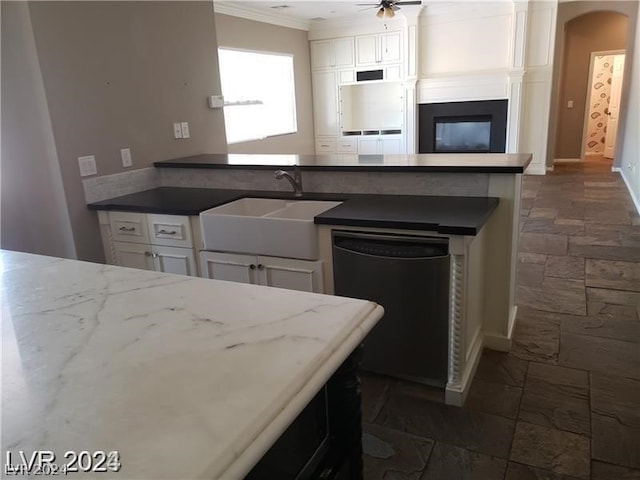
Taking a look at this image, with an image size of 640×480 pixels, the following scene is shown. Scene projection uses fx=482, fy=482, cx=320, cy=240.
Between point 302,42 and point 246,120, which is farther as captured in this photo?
point 302,42

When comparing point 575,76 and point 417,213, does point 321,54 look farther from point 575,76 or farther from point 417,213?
point 417,213

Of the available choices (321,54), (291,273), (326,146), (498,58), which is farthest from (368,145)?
(291,273)

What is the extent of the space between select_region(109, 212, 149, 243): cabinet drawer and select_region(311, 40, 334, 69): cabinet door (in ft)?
21.7

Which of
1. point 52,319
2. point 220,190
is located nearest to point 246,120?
point 220,190

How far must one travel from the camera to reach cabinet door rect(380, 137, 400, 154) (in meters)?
8.66

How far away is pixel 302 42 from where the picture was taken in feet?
28.1

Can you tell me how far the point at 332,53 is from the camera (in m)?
8.62

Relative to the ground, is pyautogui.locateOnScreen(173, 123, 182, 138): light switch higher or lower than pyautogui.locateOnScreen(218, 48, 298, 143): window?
lower

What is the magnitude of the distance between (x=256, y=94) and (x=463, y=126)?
140 inches

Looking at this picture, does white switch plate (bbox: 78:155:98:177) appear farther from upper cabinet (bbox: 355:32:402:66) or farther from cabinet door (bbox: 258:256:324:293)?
upper cabinet (bbox: 355:32:402:66)

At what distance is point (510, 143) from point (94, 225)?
6846 millimetres

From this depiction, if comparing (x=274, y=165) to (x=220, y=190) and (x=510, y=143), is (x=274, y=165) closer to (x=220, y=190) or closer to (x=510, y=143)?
(x=220, y=190)

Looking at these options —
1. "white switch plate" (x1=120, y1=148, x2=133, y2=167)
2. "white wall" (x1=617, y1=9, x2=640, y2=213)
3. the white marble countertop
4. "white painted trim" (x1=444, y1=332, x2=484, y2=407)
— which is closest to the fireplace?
"white wall" (x1=617, y1=9, x2=640, y2=213)

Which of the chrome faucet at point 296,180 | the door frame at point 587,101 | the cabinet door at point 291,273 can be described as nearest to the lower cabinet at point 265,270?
the cabinet door at point 291,273
